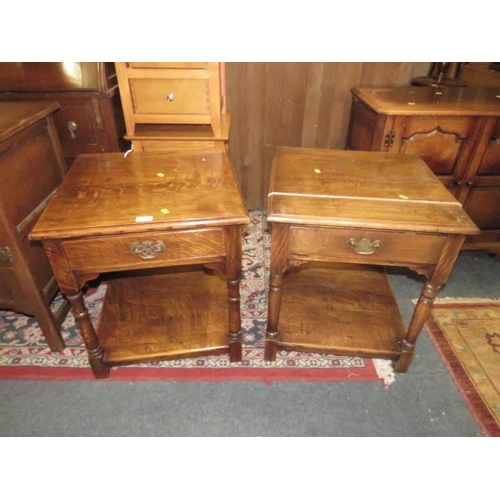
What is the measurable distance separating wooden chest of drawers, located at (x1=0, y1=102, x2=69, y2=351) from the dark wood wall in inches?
47.5

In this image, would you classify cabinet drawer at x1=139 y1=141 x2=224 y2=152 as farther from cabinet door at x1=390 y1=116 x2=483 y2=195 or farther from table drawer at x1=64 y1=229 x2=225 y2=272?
cabinet door at x1=390 y1=116 x2=483 y2=195

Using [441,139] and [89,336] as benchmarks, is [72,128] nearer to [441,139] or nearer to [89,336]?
[89,336]

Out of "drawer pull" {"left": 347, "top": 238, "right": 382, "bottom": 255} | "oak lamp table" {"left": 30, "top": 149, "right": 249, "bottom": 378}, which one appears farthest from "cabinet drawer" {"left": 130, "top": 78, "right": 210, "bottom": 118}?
"drawer pull" {"left": 347, "top": 238, "right": 382, "bottom": 255}

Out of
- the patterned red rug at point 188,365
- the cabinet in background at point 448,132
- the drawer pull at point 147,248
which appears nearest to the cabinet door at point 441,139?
the cabinet in background at point 448,132

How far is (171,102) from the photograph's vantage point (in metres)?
1.79

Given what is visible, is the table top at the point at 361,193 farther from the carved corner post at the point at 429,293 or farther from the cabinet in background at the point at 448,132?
the cabinet in background at the point at 448,132

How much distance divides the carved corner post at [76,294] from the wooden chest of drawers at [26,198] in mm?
313

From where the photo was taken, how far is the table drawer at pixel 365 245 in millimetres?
1354

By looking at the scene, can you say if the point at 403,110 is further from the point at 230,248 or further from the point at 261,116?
the point at 230,248

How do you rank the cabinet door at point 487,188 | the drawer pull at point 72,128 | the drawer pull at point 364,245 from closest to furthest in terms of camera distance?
the drawer pull at point 364,245
the drawer pull at point 72,128
the cabinet door at point 487,188

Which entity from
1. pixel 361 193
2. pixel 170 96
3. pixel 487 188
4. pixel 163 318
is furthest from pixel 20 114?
pixel 487 188

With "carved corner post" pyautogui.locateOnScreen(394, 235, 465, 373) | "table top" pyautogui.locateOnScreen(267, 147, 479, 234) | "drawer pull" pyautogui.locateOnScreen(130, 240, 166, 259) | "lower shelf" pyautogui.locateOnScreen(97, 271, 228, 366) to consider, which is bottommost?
"lower shelf" pyautogui.locateOnScreen(97, 271, 228, 366)

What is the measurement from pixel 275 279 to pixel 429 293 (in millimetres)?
630

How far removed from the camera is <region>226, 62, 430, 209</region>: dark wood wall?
2395 mm
